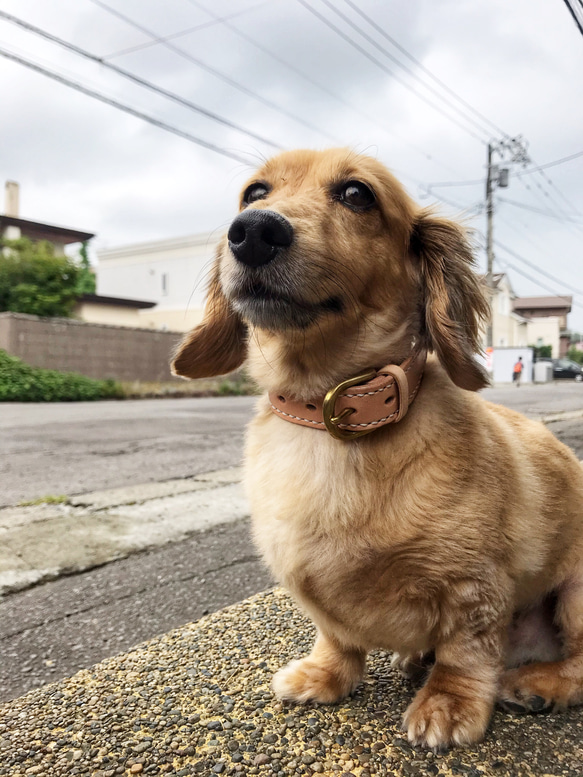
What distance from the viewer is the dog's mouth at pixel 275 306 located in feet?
4.72

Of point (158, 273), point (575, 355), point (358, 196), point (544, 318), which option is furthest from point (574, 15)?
point (575, 355)

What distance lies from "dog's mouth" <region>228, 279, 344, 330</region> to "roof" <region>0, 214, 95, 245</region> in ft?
96.3

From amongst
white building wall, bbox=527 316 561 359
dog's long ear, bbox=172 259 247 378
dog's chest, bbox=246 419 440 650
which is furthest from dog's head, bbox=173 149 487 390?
white building wall, bbox=527 316 561 359

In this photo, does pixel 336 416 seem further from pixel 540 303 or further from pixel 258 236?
pixel 540 303

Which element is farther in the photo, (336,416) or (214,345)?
(214,345)

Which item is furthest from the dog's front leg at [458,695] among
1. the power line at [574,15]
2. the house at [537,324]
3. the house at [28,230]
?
the house at [537,324]

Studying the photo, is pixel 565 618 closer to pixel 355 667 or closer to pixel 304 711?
pixel 355 667

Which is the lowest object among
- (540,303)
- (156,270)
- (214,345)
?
(214,345)

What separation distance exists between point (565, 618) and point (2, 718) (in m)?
1.37

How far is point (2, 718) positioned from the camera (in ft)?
4.42

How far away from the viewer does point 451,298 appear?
1589 millimetres

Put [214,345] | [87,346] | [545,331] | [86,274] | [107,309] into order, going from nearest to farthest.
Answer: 1. [214,345]
2. [87,346]
3. [107,309]
4. [86,274]
5. [545,331]

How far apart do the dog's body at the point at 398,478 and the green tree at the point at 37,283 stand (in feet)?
65.3

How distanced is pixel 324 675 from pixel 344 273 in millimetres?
984
